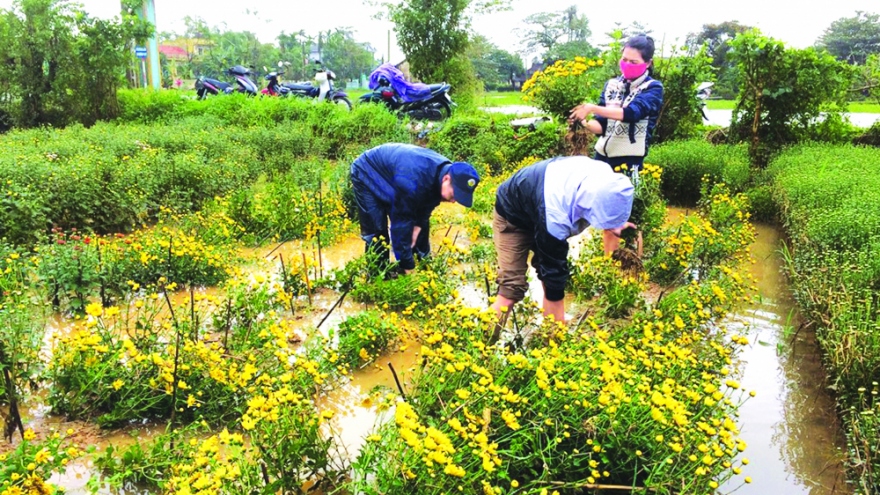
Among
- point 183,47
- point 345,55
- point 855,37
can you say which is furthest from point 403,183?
point 183,47

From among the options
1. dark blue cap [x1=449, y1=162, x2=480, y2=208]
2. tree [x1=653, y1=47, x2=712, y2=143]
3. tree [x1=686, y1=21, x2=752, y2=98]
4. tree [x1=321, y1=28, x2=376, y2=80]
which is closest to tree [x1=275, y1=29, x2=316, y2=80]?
tree [x1=321, y1=28, x2=376, y2=80]

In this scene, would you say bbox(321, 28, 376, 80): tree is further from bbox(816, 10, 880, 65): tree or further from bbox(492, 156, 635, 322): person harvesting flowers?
bbox(492, 156, 635, 322): person harvesting flowers

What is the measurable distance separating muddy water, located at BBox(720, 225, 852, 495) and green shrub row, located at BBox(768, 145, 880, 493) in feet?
0.59

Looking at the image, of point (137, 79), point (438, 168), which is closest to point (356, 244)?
point (438, 168)

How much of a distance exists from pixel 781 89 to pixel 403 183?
6.93 m

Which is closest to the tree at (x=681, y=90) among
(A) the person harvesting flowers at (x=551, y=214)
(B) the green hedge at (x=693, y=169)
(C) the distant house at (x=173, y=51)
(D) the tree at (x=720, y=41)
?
(B) the green hedge at (x=693, y=169)

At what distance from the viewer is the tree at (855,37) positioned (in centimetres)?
3575

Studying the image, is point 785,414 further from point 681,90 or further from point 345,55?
point 345,55

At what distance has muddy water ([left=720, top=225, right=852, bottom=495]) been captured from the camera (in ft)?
9.50

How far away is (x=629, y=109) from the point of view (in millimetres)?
4730

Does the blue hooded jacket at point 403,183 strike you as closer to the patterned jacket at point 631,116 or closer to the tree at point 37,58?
the patterned jacket at point 631,116

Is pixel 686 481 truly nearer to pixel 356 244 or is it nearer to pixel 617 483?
pixel 617 483

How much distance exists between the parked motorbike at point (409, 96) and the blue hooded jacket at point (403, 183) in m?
9.05

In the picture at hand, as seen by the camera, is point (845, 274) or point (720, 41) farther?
point (720, 41)
